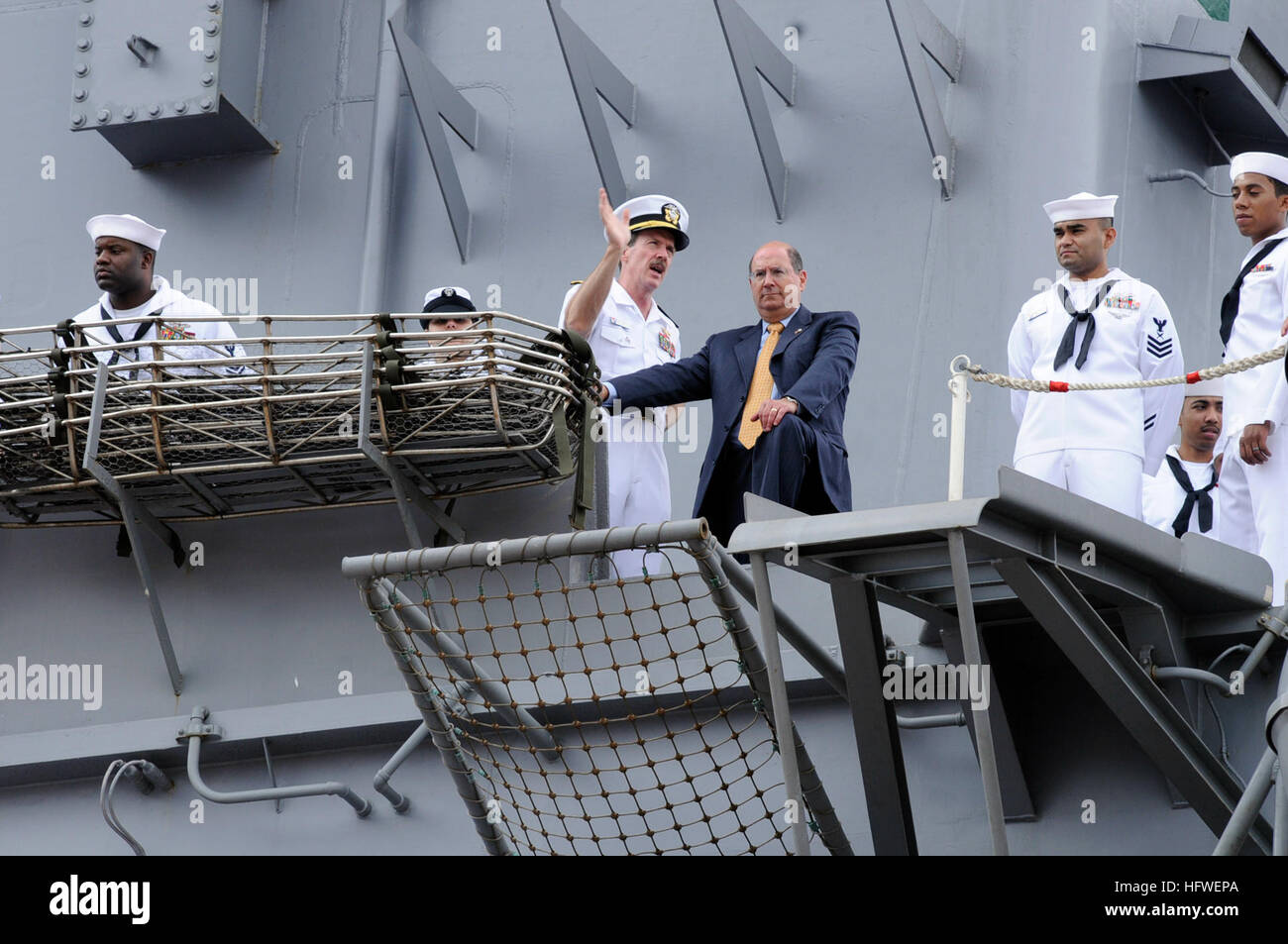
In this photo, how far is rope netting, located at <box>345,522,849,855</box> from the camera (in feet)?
16.9

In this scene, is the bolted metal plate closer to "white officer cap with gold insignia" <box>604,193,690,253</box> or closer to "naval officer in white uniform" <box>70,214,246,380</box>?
"naval officer in white uniform" <box>70,214,246,380</box>

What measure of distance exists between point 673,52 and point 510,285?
1.10 meters

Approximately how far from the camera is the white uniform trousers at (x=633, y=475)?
6.25 meters

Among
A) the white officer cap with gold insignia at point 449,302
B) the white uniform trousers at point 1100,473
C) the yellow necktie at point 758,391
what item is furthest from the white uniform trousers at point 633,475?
the white uniform trousers at point 1100,473

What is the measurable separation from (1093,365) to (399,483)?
2173mm

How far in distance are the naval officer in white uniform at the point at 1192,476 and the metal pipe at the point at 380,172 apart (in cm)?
292

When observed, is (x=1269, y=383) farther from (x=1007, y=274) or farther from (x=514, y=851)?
(x=514, y=851)

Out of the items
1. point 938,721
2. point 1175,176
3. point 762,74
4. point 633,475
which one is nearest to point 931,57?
point 762,74

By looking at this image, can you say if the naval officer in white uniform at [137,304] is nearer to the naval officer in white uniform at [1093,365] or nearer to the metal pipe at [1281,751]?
the naval officer in white uniform at [1093,365]

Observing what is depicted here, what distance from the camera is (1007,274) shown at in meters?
6.73

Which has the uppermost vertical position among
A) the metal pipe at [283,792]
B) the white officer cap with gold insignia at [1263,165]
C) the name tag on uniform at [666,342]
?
the white officer cap with gold insignia at [1263,165]

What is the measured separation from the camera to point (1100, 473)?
598 cm

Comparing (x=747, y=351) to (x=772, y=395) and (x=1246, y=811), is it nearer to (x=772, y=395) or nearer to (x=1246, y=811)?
(x=772, y=395)
